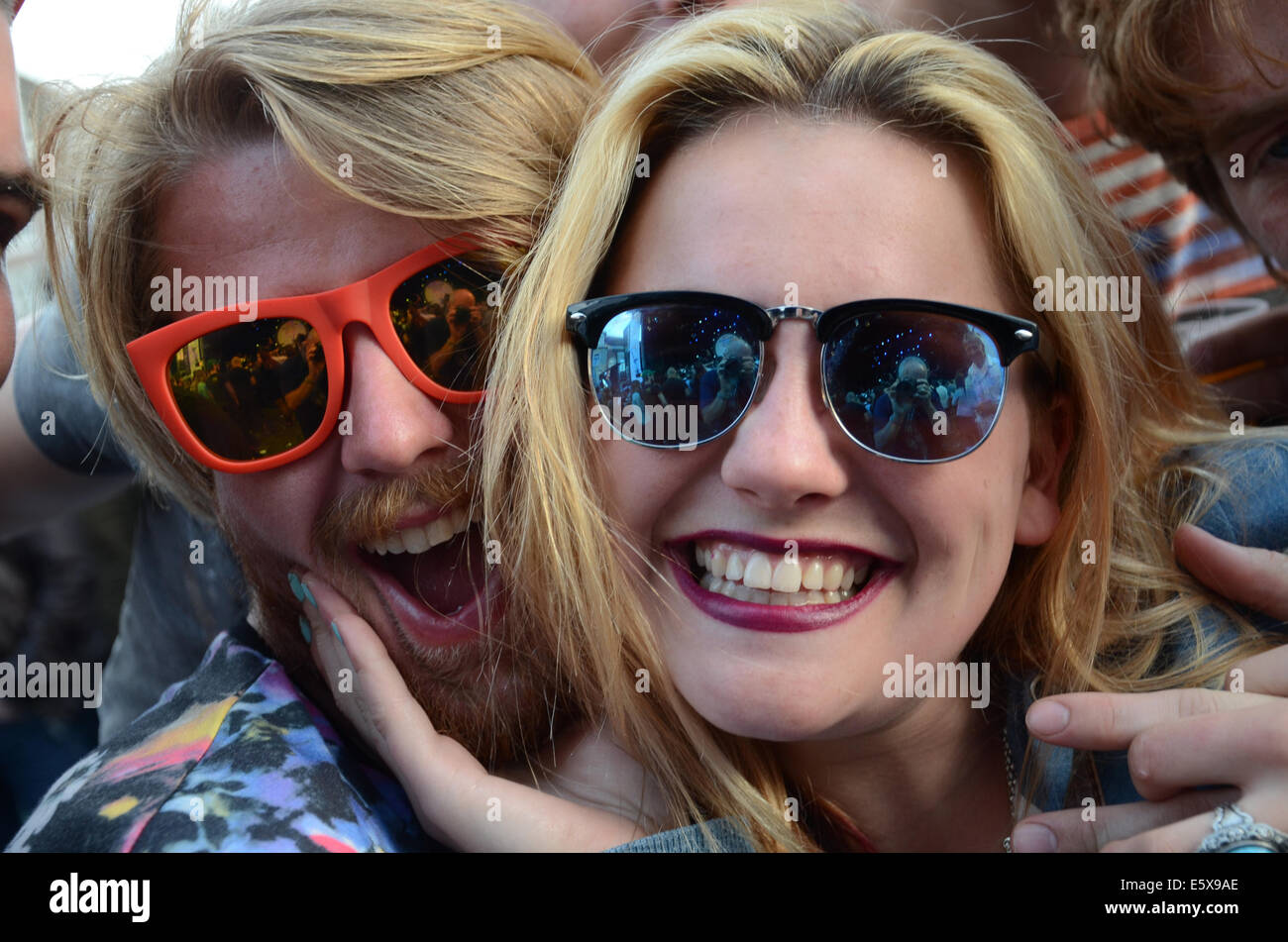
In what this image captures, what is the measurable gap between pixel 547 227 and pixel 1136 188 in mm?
1357

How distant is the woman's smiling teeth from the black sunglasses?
166 mm

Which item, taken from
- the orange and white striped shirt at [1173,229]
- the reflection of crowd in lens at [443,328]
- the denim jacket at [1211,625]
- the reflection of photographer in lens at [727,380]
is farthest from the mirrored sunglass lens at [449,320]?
the orange and white striped shirt at [1173,229]

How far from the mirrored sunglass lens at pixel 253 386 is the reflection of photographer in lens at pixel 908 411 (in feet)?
2.59

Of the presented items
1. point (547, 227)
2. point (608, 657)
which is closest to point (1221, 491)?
point (608, 657)

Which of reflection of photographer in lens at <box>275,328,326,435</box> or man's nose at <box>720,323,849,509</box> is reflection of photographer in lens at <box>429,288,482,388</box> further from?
man's nose at <box>720,323,849,509</box>

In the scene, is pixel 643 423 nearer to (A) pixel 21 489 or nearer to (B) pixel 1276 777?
(B) pixel 1276 777

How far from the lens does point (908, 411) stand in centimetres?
125

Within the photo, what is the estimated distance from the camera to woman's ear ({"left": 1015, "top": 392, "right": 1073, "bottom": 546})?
150 cm

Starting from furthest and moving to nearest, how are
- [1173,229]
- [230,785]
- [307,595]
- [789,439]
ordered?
1. [1173,229]
2. [307,595]
3. [230,785]
4. [789,439]

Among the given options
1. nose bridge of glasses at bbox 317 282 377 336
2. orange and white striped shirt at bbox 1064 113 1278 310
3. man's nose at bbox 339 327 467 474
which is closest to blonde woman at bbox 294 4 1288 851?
man's nose at bbox 339 327 467 474

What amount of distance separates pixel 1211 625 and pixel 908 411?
0.71m

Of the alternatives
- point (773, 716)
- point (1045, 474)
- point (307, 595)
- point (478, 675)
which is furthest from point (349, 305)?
point (1045, 474)

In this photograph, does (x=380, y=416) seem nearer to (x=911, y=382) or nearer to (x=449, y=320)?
(x=449, y=320)

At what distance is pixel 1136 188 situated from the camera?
2123mm
